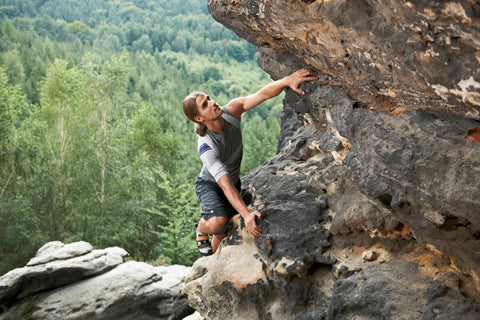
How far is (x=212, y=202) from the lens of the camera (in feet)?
17.6

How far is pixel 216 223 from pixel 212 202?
0.23 metres

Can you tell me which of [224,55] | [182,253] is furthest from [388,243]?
[224,55]

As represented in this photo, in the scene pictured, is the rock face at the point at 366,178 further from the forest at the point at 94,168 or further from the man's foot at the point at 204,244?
the forest at the point at 94,168

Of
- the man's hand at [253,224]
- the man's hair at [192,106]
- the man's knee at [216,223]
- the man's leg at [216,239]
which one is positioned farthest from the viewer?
the man's leg at [216,239]

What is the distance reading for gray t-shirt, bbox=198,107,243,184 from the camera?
16.6 feet

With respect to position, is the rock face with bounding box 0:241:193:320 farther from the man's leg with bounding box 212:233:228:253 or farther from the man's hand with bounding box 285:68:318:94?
the man's hand with bounding box 285:68:318:94

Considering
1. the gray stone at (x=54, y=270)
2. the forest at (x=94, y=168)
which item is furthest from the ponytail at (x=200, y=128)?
the forest at (x=94, y=168)

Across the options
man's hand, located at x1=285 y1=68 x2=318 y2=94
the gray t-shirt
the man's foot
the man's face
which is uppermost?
man's hand, located at x1=285 y1=68 x2=318 y2=94

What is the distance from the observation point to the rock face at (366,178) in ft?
8.86

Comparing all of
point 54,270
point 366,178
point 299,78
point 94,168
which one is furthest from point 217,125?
point 94,168

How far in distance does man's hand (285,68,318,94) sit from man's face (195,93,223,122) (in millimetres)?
869

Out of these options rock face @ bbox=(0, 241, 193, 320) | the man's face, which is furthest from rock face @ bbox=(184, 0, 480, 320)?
rock face @ bbox=(0, 241, 193, 320)

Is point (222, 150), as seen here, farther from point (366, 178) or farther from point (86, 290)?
point (86, 290)

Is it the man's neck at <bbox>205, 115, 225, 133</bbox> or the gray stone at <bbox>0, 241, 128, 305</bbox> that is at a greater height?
the man's neck at <bbox>205, 115, 225, 133</bbox>
